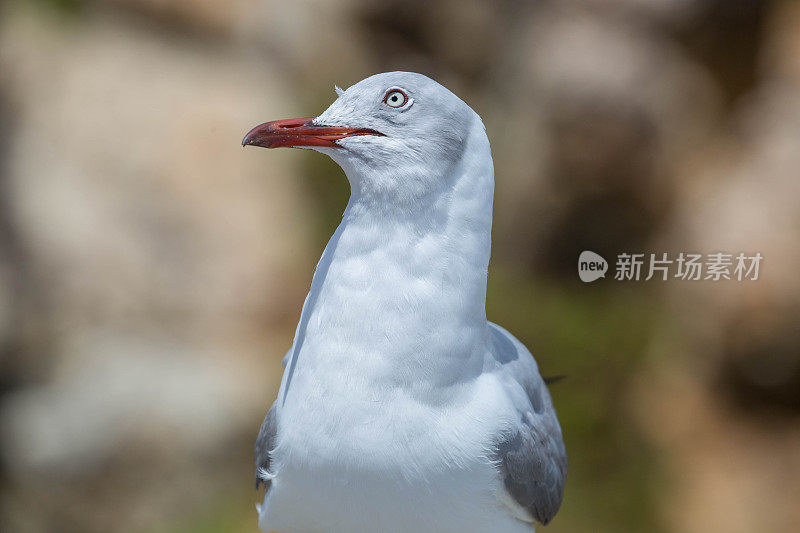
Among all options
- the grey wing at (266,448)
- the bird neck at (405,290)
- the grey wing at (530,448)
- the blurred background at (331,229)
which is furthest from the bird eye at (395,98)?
the blurred background at (331,229)

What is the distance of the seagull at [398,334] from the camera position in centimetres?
134

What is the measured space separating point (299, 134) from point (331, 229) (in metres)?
2.44

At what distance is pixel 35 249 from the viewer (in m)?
3.54

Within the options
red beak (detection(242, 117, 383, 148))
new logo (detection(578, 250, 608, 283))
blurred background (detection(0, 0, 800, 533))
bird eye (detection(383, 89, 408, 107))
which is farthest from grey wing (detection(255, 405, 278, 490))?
new logo (detection(578, 250, 608, 283))

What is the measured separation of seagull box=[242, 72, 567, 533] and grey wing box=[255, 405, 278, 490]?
66mm

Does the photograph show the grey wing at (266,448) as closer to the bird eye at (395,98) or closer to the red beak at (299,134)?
the red beak at (299,134)

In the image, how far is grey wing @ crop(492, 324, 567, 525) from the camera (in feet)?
4.82

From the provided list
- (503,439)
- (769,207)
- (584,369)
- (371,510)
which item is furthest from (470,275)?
(769,207)

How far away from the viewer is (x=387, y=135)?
1336 millimetres

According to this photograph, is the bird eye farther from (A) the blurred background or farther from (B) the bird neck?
(A) the blurred background

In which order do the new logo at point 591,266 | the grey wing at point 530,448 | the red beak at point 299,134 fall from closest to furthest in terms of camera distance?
the red beak at point 299,134 → the grey wing at point 530,448 → the new logo at point 591,266

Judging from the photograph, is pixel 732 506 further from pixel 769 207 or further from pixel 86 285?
pixel 86 285

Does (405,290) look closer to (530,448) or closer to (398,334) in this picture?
(398,334)

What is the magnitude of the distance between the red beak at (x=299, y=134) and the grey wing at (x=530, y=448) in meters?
0.57
